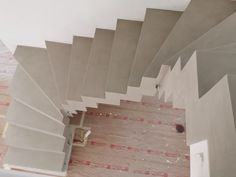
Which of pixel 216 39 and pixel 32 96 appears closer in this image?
pixel 216 39

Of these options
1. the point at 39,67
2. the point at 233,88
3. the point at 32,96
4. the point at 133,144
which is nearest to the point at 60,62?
the point at 39,67

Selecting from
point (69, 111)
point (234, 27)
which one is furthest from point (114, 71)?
point (234, 27)

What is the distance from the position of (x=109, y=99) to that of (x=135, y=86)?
39cm

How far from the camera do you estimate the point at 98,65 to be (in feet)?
9.13

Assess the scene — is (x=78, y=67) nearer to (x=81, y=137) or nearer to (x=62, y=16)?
(x=62, y=16)

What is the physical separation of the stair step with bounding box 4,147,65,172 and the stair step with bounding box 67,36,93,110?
86 centimetres

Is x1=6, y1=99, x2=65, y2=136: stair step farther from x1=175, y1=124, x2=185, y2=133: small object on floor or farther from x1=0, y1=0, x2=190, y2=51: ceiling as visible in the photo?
x1=175, y1=124, x2=185, y2=133: small object on floor

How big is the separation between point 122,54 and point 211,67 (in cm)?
140

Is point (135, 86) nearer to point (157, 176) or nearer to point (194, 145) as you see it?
point (194, 145)

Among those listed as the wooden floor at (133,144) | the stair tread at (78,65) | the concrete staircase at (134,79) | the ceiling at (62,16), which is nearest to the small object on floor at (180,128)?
the wooden floor at (133,144)

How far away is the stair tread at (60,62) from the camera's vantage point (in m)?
2.95

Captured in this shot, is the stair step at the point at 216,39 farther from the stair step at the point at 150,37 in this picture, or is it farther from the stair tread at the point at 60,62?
the stair tread at the point at 60,62

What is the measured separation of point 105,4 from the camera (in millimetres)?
2680

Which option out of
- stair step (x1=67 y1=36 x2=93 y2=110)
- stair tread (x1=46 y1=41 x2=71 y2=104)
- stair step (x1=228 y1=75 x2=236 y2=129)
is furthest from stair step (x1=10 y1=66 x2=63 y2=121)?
stair step (x1=228 y1=75 x2=236 y2=129)
